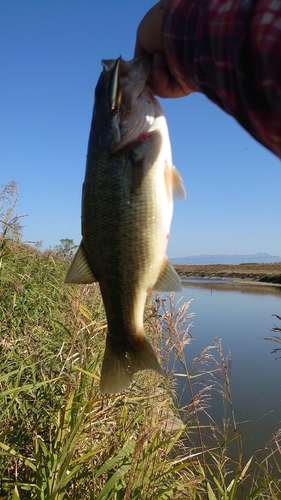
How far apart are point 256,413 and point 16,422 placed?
518 centimetres

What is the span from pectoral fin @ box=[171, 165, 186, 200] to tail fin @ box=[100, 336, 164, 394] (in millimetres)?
723

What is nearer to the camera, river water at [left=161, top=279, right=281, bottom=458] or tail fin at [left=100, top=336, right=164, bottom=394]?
tail fin at [left=100, top=336, right=164, bottom=394]

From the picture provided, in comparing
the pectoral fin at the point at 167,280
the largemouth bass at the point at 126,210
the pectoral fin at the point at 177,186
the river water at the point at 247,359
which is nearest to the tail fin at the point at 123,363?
the largemouth bass at the point at 126,210

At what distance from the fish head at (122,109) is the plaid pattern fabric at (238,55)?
1.75 feet

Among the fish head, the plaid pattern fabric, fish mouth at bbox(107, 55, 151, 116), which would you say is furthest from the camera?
the fish head

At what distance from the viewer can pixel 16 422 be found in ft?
10.4

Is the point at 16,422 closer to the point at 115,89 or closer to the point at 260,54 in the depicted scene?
the point at 115,89

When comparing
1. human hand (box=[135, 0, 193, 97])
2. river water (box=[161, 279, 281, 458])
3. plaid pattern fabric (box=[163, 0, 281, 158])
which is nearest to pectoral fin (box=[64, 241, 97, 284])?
human hand (box=[135, 0, 193, 97])

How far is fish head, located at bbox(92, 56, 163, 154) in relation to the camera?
177cm

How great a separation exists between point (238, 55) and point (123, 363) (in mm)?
1446

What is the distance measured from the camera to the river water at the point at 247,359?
6.69 metres

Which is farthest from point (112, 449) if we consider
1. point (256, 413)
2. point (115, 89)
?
point (256, 413)

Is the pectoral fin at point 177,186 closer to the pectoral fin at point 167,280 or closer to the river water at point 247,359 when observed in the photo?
the pectoral fin at point 167,280

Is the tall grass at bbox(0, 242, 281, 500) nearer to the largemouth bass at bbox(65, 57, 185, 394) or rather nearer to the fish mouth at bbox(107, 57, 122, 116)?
the largemouth bass at bbox(65, 57, 185, 394)
